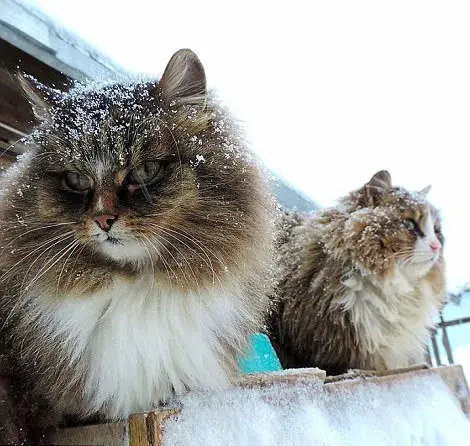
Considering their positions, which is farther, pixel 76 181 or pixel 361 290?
pixel 361 290

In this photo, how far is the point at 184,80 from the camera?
1295mm

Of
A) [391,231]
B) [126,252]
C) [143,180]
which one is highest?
[391,231]

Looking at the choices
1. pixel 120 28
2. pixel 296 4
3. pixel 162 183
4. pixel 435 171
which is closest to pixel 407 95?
pixel 435 171

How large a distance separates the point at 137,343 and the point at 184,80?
2.09ft

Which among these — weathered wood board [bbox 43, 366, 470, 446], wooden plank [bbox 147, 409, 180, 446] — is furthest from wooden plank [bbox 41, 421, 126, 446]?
wooden plank [bbox 147, 409, 180, 446]

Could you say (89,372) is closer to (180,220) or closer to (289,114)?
(180,220)

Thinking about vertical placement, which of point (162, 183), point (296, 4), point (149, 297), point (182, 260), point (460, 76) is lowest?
point (149, 297)

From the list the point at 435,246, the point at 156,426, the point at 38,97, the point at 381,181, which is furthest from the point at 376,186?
the point at 156,426

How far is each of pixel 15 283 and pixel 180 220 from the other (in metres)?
0.44

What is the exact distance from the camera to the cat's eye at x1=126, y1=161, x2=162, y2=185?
112cm

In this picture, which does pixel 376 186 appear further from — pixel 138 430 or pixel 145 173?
pixel 138 430

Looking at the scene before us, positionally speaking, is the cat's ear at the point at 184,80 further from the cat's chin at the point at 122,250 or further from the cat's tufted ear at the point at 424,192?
the cat's tufted ear at the point at 424,192

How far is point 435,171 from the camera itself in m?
2.92

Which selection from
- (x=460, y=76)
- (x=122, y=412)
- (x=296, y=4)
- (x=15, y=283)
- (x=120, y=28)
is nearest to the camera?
(x=122, y=412)
